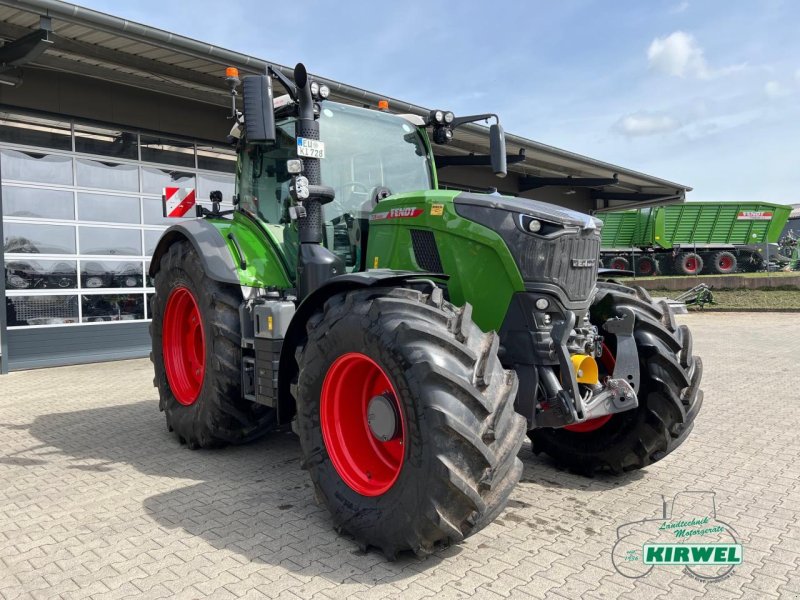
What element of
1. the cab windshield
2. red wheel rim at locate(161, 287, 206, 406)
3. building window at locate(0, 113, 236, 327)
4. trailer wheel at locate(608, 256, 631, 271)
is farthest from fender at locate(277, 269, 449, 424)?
trailer wheel at locate(608, 256, 631, 271)

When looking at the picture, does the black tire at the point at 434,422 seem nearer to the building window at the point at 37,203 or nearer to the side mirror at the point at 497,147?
the side mirror at the point at 497,147

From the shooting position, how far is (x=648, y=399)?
12.5 ft

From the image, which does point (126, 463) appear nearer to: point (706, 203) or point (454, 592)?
point (454, 592)

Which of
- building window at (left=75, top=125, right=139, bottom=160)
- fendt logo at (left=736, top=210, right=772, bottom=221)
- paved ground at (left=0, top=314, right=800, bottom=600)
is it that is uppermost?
building window at (left=75, top=125, right=139, bottom=160)

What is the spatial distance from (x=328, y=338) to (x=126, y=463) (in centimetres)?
235

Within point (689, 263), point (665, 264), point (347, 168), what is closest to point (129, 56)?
point (347, 168)

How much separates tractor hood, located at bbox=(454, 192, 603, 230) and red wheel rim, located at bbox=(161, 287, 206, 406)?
2707 mm

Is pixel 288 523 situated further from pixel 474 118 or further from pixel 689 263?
pixel 689 263

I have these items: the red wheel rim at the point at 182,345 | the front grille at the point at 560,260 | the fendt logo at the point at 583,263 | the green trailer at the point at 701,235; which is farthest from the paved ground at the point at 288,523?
the green trailer at the point at 701,235

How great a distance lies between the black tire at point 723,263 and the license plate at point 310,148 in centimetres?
2502

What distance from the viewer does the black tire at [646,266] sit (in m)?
26.0

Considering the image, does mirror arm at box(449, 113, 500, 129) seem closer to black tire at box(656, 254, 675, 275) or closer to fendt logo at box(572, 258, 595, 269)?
fendt logo at box(572, 258, 595, 269)

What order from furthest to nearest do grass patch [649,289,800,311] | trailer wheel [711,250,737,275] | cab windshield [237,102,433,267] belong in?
1. trailer wheel [711,250,737,275]
2. grass patch [649,289,800,311]
3. cab windshield [237,102,433,267]

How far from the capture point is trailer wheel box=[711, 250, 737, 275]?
2502cm
